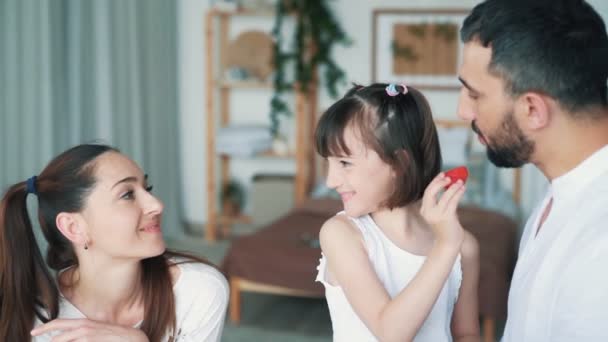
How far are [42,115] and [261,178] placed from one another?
1.99m

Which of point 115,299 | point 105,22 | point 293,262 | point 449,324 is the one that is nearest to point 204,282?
point 115,299

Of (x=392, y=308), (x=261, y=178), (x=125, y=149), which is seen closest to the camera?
(x=392, y=308)

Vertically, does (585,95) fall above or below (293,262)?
above

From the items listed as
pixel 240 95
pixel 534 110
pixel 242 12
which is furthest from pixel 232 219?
pixel 534 110

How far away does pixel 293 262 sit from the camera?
11.3 ft

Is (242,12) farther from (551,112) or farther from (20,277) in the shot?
(551,112)

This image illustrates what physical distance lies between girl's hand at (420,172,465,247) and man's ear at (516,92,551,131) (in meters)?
0.22

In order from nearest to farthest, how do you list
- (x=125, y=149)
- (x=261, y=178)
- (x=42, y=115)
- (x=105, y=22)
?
(x=42, y=115) → (x=105, y=22) → (x=125, y=149) → (x=261, y=178)

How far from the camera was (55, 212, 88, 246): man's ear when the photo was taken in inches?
65.9

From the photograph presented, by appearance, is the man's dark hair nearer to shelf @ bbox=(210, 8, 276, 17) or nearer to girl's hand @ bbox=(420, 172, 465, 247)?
girl's hand @ bbox=(420, 172, 465, 247)

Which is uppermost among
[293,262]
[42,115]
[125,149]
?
[42,115]

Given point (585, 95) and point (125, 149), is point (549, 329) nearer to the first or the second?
point (585, 95)

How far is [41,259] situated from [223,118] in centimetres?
397

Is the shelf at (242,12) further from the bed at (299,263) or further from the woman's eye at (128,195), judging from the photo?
the woman's eye at (128,195)
